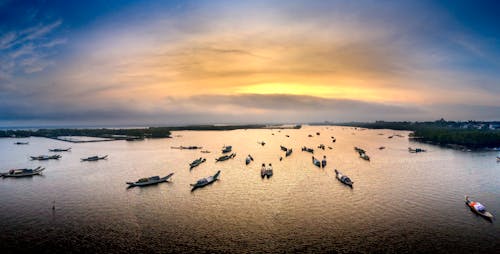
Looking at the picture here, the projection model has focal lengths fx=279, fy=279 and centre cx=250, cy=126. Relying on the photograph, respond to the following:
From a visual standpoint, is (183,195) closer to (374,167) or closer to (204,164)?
(204,164)

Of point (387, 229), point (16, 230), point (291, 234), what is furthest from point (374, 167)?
point (16, 230)

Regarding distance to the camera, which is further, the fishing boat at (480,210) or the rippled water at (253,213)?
the fishing boat at (480,210)

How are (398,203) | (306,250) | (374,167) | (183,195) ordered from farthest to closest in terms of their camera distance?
(374,167)
(183,195)
(398,203)
(306,250)

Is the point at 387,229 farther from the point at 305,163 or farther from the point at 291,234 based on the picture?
the point at 305,163

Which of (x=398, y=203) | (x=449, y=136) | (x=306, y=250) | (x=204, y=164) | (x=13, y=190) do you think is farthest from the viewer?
(x=449, y=136)

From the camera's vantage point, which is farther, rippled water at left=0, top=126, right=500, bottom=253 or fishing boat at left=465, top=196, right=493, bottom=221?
fishing boat at left=465, top=196, right=493, bottom=221

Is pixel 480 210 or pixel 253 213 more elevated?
pixel 480 210

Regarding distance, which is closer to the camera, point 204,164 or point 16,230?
point 16,230

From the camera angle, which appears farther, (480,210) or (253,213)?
(253,213)
